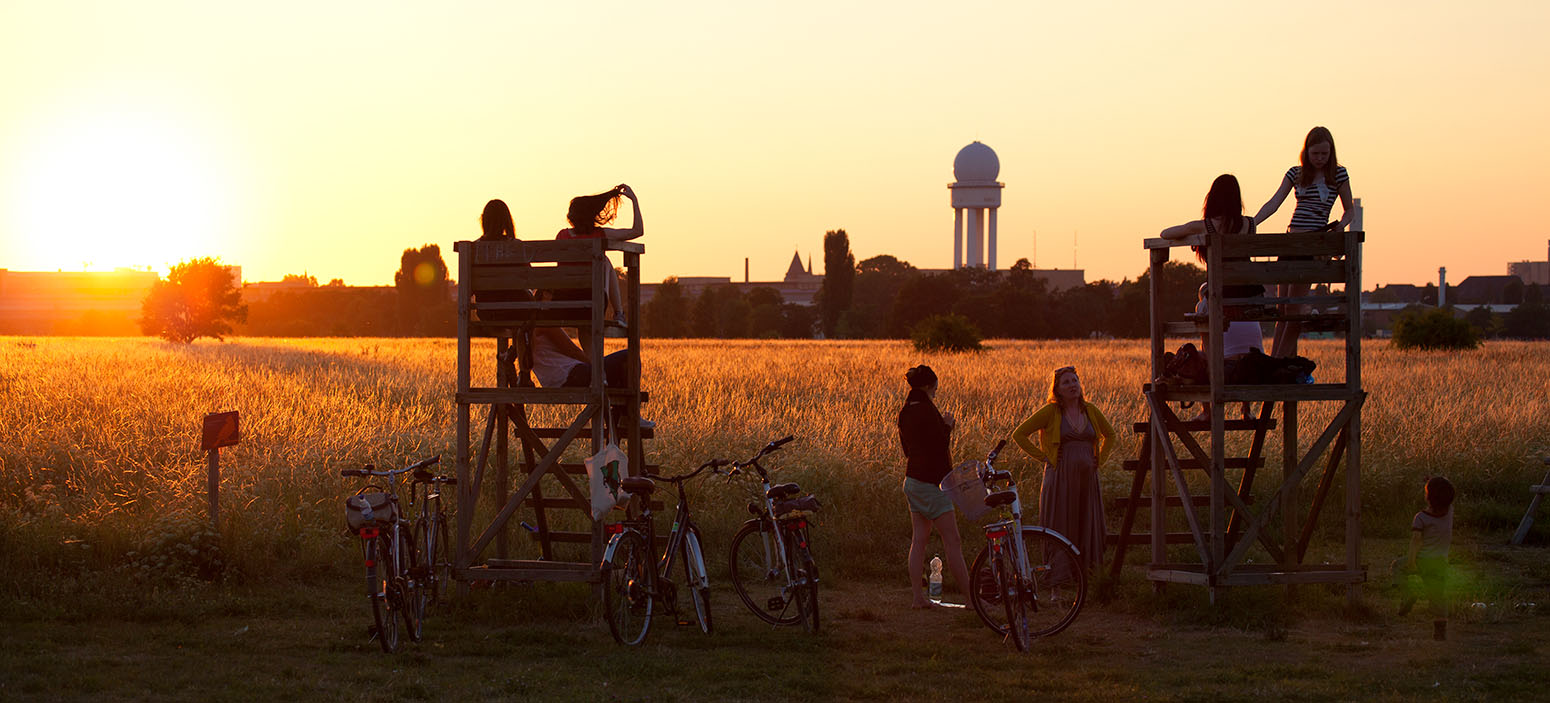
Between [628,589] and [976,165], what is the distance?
6145 inches

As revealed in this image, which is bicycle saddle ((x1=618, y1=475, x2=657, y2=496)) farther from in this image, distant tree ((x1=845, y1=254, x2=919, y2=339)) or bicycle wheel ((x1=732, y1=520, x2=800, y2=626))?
distant tree ((x1=845, y1=254, x2=919, y2=339))

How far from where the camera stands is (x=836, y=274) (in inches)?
4865

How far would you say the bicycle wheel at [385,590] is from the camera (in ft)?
28.2

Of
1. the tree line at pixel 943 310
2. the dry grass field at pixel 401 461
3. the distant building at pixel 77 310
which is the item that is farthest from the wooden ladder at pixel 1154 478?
the distant building at pixel 77 310

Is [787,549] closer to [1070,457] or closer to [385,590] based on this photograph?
[1070,457]

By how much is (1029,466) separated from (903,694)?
895 cm

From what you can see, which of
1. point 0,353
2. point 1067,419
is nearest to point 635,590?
point 1067,419

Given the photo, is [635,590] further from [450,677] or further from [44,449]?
[44,449]

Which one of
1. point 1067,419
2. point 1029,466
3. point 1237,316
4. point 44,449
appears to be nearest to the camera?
point 1237,316

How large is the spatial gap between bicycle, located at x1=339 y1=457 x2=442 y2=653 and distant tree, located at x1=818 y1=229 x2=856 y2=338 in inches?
4366

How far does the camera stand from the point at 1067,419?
34.4ft

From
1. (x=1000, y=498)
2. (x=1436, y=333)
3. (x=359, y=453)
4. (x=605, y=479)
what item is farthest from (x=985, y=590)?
(x=1436, y=333)

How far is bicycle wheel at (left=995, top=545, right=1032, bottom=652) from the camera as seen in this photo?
29.2 ft

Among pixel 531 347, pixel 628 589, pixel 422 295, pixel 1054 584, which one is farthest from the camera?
pixel 422 295
